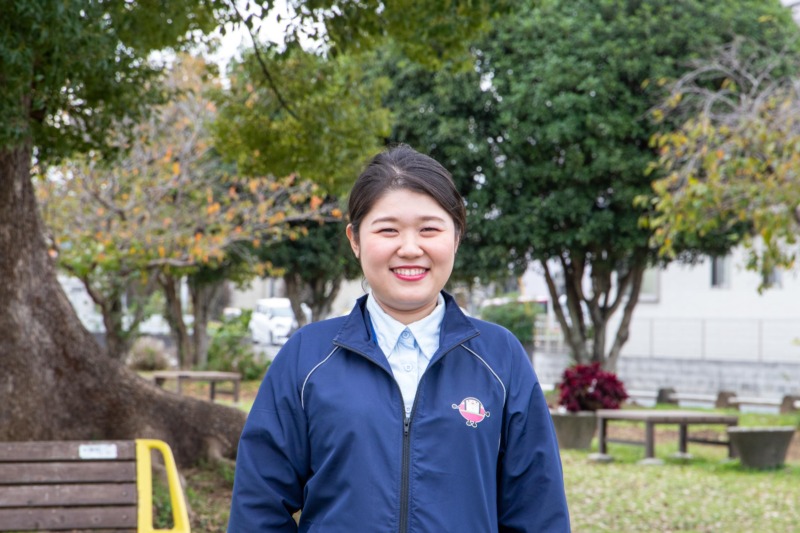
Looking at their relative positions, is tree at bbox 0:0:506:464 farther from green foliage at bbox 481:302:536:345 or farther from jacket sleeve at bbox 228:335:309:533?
green foliage at bbox 481:302:536:345

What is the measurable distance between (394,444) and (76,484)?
3808 mm

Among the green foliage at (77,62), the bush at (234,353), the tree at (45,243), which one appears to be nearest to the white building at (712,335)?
the bush at (234,353)

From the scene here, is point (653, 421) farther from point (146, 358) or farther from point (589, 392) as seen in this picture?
point (146, 358)

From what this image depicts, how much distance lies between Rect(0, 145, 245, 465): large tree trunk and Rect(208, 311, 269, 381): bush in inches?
630

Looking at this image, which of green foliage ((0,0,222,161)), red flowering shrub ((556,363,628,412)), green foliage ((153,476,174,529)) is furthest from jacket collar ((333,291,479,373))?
red flowering shrub ((556,363,628,412))

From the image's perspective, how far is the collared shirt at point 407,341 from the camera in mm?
2510

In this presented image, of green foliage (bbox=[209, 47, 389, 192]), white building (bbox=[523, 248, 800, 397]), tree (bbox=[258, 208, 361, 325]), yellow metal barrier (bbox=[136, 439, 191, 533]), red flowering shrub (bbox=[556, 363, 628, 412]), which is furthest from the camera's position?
white building (bbox=[523, 248, 800, 397])

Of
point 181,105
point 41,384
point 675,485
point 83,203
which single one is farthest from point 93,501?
point 181,105

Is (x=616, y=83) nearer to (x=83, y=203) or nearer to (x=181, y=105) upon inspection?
(x=181, y=105)

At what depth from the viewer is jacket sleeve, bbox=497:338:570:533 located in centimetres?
246

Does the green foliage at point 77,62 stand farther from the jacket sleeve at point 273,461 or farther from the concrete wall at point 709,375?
the concrete wall at point 709,375

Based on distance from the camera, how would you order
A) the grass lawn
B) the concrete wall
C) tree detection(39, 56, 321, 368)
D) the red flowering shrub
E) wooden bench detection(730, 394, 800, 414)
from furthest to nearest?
the concrete wall, wooden bench detection(730, 394, 800, 414), tree detection(39, 56, 321, 368), the red flowering shrub, the grass lawn

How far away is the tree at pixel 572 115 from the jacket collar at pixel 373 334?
630 inches

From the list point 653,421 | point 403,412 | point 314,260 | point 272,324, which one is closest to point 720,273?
point 314,260
